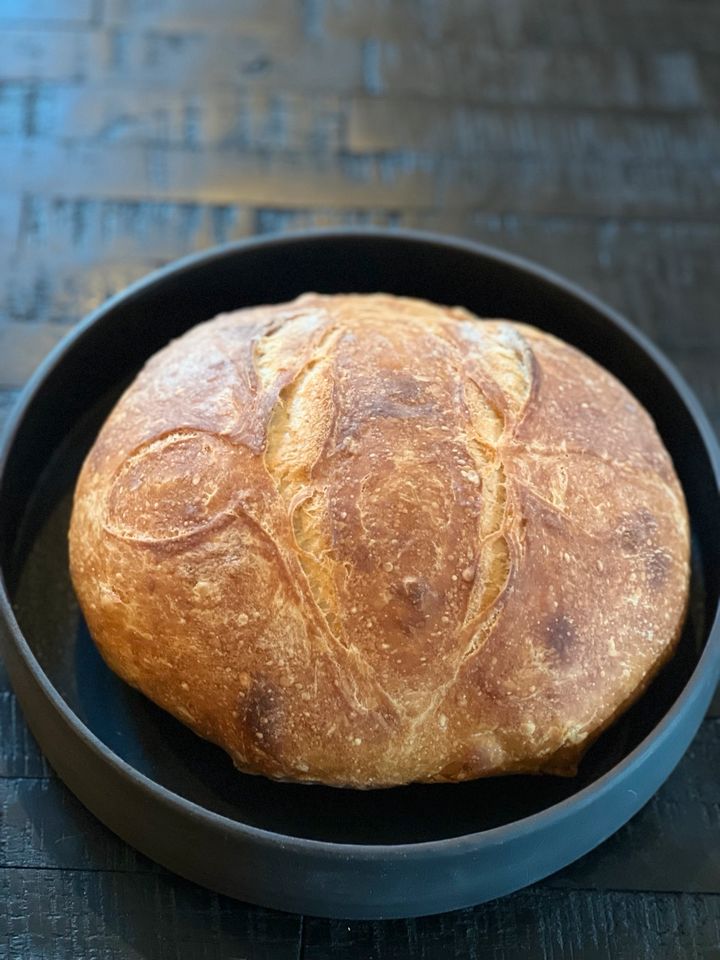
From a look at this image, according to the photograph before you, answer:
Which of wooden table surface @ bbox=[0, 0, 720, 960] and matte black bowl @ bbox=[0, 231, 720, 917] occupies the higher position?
wooden table surface @ bbox=[0, 0, 720, 960]

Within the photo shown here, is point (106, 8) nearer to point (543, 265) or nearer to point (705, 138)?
point (543, 265)

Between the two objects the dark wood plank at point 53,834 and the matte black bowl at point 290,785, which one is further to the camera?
the dark wood plank at point 53,834

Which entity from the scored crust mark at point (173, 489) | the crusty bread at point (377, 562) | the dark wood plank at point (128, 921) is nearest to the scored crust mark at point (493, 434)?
the crusty bread at point (377, 562)

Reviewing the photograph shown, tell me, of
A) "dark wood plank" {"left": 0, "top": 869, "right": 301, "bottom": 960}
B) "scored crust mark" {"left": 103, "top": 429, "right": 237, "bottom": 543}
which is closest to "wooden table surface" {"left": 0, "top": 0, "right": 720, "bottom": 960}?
"scored crust mark" {"left": 103, "top": 429, "right": 237, "bottom": 543}

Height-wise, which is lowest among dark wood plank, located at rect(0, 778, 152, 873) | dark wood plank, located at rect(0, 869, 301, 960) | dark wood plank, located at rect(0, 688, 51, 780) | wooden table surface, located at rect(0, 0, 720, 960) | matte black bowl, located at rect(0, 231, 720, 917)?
dark wood plank, located at rect(0, 869, 301, 960)

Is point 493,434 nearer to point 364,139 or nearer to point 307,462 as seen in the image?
point 307,462

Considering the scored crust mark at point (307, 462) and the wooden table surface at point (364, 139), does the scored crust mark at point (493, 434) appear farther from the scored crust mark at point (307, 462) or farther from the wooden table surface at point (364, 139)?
the wooden table surface at point (364, 139)

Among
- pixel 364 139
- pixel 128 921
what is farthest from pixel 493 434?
pixel 364 139

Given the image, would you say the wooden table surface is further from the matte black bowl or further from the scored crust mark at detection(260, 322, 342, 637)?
the scored crust mark at detection(260, 322, 342, 637)

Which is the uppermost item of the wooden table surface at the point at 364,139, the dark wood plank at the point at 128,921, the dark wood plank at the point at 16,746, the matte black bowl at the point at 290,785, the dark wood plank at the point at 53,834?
the wooden table surface at the point at 364,139
